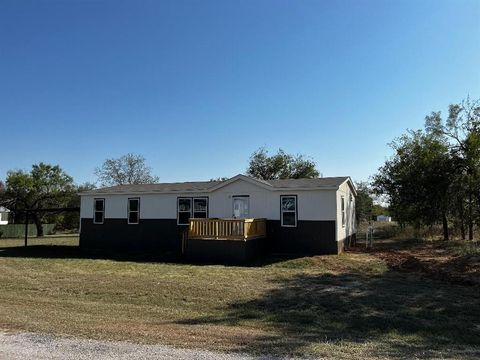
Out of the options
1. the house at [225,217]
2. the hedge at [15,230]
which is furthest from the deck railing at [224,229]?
the hedge at [15,230]

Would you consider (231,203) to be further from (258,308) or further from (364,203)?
(364,203)

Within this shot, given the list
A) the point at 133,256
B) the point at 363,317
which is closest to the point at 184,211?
the point at 133,256

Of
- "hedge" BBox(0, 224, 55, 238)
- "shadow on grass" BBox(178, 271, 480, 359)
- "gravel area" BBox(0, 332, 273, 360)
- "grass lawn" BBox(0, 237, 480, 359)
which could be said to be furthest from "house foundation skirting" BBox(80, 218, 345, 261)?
"hedge" BBox(0, 224, 55, 238)

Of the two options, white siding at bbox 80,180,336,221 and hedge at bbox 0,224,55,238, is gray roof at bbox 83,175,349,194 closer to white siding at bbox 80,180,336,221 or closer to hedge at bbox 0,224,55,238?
white siding at bbox 80,180,336,221

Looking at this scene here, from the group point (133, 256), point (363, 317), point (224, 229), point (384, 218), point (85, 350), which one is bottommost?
point (363, 317)

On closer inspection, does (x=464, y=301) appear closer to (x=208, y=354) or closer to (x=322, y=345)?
(x=322, y=345)

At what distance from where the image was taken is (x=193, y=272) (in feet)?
45.1

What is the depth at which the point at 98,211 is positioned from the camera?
73.9 feet

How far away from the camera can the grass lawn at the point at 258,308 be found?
600cm

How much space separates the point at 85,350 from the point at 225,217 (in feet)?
47.7

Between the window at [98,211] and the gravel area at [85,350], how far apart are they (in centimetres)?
1707

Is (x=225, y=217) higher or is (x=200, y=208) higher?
(x=200, y=208)

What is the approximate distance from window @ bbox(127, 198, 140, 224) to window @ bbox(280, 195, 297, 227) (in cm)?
744

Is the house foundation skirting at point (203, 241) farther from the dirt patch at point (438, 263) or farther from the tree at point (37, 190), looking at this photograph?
the tree at point (37, 190)
